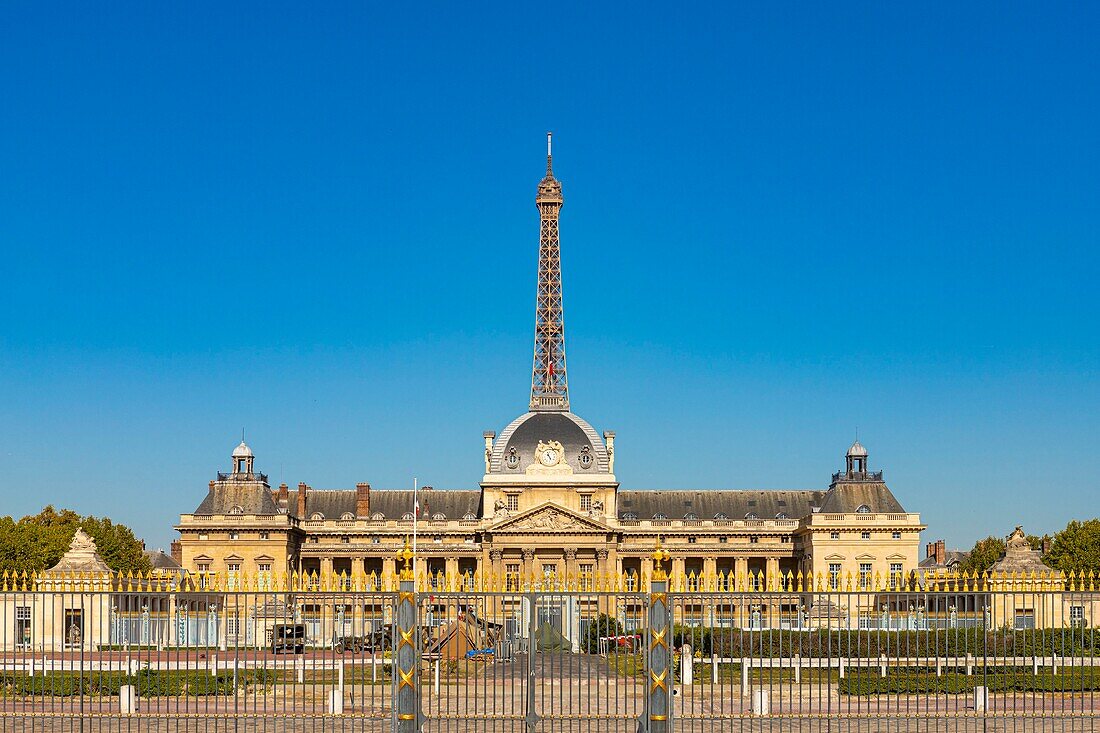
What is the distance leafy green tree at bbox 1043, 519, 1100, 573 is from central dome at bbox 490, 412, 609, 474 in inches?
1196

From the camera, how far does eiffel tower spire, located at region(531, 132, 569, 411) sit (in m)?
110

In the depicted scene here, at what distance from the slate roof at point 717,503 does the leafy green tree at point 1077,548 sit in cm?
1823

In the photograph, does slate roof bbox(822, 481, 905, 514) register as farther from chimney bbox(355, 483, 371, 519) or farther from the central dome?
chimney bbox(355, 483, 371, 519)

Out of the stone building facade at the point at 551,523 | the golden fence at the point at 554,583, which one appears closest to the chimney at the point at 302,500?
the stone building facade at the point at 551,523

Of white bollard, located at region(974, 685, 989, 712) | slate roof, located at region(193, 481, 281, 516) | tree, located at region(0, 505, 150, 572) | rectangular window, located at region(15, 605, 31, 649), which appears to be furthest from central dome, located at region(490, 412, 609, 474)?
white bollard, located at region(974, 685, 989, 712)

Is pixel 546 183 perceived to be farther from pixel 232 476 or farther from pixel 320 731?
pixel 320 731

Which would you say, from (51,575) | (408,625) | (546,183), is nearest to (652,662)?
(408,625)

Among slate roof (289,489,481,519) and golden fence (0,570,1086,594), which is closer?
golden fence (0,570,1086,594)

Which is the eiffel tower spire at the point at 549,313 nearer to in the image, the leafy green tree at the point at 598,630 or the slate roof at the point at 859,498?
the slate roof at the point at 859,498

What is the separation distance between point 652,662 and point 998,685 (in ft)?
41.2

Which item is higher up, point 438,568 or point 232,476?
point 232,476

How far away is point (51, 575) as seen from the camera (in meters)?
50.7

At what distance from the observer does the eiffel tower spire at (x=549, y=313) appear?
110 metres

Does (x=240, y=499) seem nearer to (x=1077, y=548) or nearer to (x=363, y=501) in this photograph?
(x=363, y=501)
